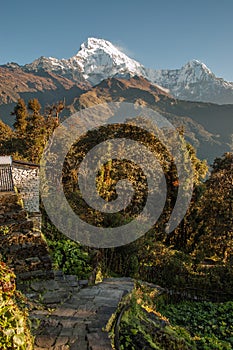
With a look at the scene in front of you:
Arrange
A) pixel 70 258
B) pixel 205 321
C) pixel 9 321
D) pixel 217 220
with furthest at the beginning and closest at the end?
pixel 217 220
pixel 205 321
pixel 70 258
pixel 9 321

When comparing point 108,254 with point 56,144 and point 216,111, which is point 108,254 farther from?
point 216,111

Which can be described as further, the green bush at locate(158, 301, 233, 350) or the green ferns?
the green bush at locate(158, 301, 233, 350)

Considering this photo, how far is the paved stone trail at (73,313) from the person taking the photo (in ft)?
11.3

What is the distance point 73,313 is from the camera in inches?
165

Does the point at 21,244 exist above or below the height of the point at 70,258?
above

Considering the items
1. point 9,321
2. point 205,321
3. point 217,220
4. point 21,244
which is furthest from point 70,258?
point 217,220

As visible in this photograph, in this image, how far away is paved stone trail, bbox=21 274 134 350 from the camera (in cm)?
343

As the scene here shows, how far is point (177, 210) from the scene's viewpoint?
14.7m

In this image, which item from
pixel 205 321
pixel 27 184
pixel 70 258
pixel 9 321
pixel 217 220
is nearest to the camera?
pixel 9 321

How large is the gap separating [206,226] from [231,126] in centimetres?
11000

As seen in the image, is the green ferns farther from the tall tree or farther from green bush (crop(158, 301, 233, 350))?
the tall tree

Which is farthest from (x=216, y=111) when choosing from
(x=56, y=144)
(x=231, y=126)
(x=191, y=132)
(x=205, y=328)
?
(x=205, y=328)

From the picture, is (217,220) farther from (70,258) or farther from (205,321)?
(70,258)

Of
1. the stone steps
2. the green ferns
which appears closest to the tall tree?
the stone steps
